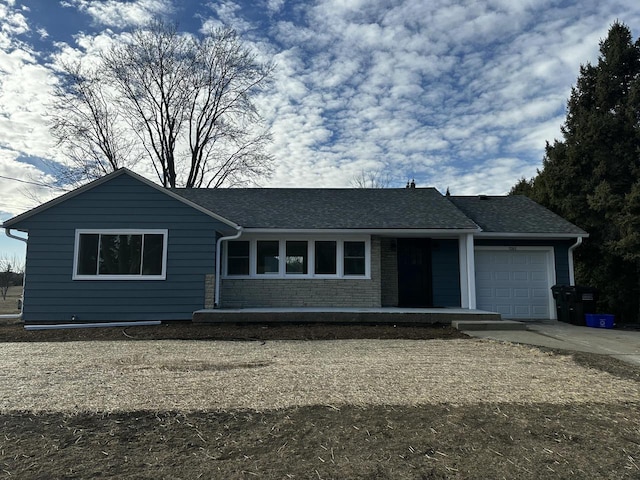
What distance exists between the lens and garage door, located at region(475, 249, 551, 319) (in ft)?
40.3

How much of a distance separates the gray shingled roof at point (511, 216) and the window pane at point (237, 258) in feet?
22.6

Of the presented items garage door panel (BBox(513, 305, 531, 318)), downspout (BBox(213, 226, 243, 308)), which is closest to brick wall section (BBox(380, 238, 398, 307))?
garage door panel (BBox(513, 305, 531, 318))

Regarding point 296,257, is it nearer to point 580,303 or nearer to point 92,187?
point 92,187

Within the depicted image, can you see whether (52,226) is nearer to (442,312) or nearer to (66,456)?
(66,456)

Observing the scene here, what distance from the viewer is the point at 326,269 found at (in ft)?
38.7

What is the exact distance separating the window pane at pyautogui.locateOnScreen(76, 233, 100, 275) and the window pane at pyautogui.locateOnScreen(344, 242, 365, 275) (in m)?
6.57

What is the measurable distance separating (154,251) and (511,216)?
10.7 meters

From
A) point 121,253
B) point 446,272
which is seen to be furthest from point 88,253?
point 446,272

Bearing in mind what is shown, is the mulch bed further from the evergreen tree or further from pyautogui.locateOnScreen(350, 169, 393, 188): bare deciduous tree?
pyautogui.locateOnScreen(350, 169, 393, 188): bare deciduous tree

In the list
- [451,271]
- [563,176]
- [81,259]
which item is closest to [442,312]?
[451,271]

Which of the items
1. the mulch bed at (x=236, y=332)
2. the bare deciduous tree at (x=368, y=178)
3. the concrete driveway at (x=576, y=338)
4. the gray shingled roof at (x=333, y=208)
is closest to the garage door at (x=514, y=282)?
the concrete driveway at (x=576, y=338)

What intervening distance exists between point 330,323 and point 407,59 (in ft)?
25.1

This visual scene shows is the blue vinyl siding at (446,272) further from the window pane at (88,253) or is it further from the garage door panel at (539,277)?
the window pane at (88,253)

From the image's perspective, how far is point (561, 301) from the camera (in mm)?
11875
